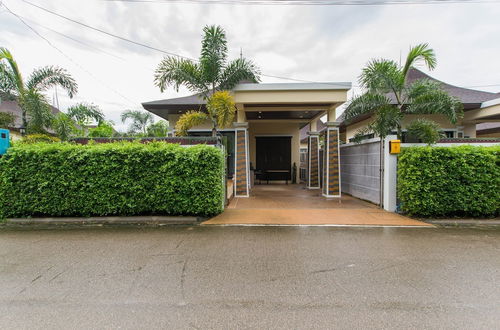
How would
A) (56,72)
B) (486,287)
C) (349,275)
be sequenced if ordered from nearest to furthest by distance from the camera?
1. (486,287)
2. (349,275)
3. (56,72)

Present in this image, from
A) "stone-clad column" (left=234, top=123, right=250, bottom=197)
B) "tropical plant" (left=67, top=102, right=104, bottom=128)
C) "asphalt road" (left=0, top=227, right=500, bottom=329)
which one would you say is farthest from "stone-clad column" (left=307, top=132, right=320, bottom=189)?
"tropical plant" (left=67, top=102, right=104, bottom=128)

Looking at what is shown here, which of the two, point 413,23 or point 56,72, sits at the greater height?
point 413,23

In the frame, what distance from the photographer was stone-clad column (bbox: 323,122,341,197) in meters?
9.30

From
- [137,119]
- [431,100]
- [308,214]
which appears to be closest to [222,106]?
[308,214]

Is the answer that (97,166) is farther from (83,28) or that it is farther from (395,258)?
(83,28)

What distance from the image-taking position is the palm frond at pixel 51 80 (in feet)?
26.7

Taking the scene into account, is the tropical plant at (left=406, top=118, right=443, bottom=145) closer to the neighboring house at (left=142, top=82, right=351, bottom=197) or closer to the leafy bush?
the neighboring house at (left=142, top=82, right=351, bottom=197)

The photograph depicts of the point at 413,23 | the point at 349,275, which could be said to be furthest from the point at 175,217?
the point at 413,23

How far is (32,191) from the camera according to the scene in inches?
228

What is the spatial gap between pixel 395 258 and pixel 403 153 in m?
3.41

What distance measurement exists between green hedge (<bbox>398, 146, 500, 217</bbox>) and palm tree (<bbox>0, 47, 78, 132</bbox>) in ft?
36.0

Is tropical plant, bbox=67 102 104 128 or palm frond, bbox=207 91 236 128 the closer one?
palm frond, bbox=207 91 236 128

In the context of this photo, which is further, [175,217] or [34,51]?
[34,51]

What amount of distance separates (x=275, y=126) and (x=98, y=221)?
423 inches
